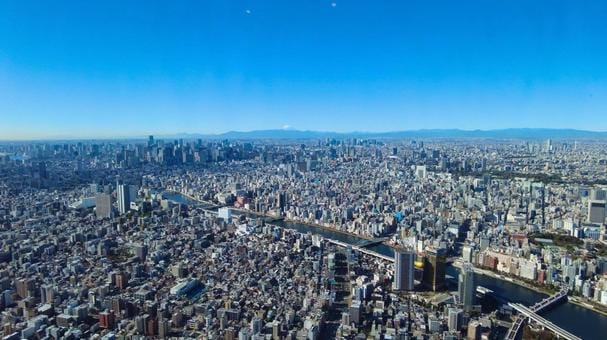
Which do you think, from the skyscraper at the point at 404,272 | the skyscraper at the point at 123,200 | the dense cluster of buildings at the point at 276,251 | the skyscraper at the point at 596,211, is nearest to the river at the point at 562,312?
the dense cluster of buildings at the point at 276,251

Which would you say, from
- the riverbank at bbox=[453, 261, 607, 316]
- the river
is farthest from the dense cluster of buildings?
the river

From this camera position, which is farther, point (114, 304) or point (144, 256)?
point (144, 256)

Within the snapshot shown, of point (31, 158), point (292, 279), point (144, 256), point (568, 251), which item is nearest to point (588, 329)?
point (568, 251)

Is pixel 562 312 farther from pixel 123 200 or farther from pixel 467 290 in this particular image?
pixel 123 200

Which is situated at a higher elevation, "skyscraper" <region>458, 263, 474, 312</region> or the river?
"skyscraper" <region>458, 263, 474, 312</region>

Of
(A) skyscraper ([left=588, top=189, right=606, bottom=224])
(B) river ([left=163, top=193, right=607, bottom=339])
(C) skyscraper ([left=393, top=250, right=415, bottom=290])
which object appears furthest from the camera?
(A) skyscraper ([left=588, top=189, right=606, bottom=224])

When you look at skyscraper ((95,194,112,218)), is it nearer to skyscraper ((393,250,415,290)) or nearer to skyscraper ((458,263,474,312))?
skyscraper ((393,250,415,290))

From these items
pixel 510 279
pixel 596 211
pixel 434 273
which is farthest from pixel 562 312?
pixel 596 211

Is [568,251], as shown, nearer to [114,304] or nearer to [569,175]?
[114,304]

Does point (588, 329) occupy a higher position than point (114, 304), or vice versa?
point (114, 304)

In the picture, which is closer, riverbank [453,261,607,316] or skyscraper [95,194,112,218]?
riverbank [453,261,607,316]

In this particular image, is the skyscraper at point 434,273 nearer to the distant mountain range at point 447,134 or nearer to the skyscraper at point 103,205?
the skyscraper at point 103,205
